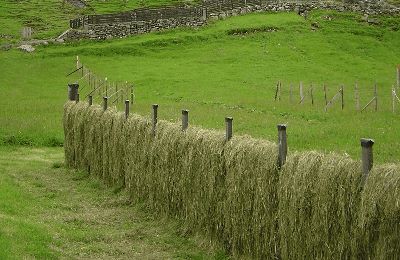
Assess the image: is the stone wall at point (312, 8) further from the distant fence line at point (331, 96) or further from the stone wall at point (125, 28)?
the distant fence line at point (331, 96)

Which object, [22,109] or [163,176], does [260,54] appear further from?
[163,176]

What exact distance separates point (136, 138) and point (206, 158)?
3906 mm

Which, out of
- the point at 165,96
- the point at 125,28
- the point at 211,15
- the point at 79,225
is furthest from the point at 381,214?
the point at 211,15

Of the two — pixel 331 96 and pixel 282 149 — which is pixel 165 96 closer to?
→ pixel 331 96

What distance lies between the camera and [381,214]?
316 inches

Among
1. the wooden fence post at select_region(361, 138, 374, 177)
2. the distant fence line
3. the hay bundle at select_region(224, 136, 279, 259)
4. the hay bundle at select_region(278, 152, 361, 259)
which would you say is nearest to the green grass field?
the distant fence line

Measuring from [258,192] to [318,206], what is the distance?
164 centimetres

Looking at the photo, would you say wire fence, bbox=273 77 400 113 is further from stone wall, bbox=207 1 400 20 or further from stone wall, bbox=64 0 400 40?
stone wall, bbox=207 1 400 20

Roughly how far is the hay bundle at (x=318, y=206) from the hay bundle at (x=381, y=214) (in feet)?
0.83

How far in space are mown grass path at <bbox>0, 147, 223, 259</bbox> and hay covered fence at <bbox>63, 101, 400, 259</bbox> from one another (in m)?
0.47

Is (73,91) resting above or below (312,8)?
below

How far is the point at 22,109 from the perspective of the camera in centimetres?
3400

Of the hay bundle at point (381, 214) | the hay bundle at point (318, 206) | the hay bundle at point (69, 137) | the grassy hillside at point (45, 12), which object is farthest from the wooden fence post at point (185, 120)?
the grassy hillside at point (45, 12)

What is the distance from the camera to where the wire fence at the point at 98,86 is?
3541cm
